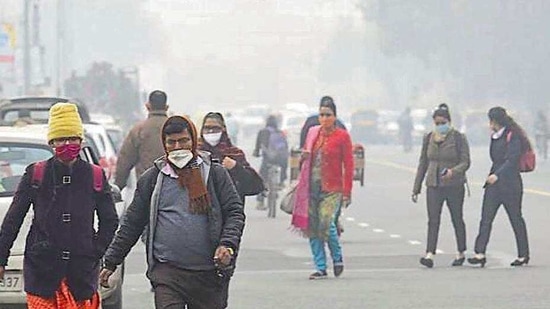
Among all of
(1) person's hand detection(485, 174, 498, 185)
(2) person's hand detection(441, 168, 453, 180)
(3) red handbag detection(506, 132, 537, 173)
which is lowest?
(1) person's hand detection(485, 174, 498, 185)

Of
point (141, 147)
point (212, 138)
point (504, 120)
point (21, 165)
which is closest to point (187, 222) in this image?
point (21, 165)

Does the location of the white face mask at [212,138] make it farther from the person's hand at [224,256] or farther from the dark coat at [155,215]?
the person's hand at [224,256]

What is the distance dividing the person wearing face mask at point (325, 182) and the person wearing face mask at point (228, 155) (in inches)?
112

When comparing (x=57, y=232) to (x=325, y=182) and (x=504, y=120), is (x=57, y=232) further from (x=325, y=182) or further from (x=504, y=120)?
(x=504, y=120)

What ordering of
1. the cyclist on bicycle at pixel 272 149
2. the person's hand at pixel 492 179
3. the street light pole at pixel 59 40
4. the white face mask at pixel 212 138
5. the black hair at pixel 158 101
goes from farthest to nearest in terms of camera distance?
the street light pole at pixel 59 40 → the cyclist on bicycle at pixel 272 149 → the person's hand at pixel 492 179 → the black hair at pixel 158 101 → the white face mask at pixel 212 138

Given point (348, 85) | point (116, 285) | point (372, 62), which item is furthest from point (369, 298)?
point (348, 85)

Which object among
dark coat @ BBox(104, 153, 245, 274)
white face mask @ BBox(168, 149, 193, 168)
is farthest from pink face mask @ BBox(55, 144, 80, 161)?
white face mask @ BBox(168, 149, 193, 168)

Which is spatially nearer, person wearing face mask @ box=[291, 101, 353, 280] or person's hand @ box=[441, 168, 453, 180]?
person wearing face mask @ box=[291, 101, 353, 280]

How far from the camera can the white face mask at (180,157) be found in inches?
359

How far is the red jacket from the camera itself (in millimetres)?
16453

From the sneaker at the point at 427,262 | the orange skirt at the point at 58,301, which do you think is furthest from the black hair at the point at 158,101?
the orange skirt at the point at 58,301

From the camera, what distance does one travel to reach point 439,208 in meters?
18.2

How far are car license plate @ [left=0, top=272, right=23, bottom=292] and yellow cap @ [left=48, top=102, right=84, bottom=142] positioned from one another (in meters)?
2.23

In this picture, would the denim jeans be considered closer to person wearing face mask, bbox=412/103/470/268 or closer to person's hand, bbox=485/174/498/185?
person wearing face mask, bbox=412/103/470/268
